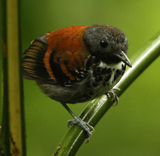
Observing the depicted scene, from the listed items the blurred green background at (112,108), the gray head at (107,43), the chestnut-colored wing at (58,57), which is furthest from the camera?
the blurred green background at (112,108)

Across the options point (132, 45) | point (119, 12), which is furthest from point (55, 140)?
point (119, 12)

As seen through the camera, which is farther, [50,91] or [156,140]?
[156,140]

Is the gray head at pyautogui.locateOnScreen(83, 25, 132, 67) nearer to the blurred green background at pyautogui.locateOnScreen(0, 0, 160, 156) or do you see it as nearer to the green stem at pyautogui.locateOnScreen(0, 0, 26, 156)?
the blurred green background at pyautogui.locateOnScreen(0, 0, 160, 156)

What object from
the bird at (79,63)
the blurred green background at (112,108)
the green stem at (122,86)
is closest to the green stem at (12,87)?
the green stem at (122,86)

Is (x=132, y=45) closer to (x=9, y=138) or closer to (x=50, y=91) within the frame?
(x=50, y=91)

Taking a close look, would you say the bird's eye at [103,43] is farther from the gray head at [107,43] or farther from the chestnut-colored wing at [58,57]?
the chestnut-colored wing at [58,57]

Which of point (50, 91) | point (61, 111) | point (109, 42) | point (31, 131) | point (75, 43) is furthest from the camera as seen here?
point (61, 111)
